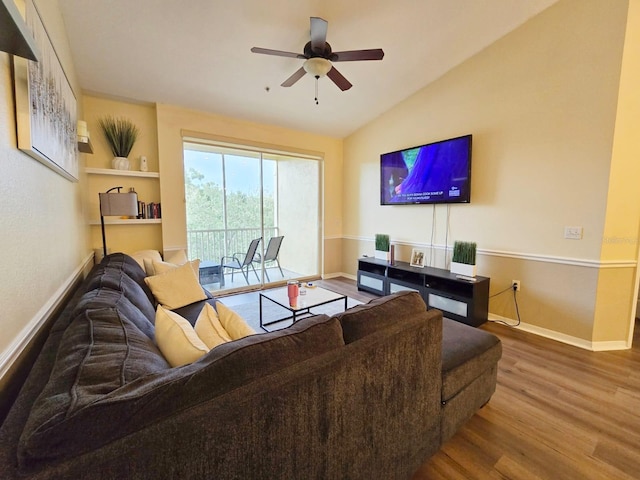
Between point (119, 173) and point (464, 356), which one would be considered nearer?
point (464, 356)

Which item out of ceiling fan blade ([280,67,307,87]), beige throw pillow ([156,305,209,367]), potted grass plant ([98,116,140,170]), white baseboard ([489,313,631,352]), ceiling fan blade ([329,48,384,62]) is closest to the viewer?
beige throw pillow ([156,305,209,367])

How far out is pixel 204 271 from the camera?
4.34m

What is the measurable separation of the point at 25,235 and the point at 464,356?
87.8 inches

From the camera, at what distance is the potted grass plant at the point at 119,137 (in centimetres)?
334

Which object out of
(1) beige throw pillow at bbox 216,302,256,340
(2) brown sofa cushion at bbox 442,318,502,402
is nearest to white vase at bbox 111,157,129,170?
(1) beige throw pillow at bbox 216,302,256,340

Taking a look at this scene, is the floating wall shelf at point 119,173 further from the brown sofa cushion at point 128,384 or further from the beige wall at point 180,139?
the brown sofa cushion at point 128,384

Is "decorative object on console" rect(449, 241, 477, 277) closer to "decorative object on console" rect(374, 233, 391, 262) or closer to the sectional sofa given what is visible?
"decorative object on console" rect(374, 233, 391, 262)

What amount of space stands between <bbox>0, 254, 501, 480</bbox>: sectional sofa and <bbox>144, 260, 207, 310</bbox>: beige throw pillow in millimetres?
928

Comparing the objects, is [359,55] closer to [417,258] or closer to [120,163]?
[417,258]

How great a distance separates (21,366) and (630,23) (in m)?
4.58

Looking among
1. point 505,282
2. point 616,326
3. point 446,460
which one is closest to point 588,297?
point 616,326

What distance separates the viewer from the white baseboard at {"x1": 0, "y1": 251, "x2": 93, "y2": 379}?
3.21 ft

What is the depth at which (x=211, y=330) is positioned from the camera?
1.33 metres

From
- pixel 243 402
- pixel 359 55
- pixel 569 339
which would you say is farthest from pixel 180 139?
pixel 569 339
